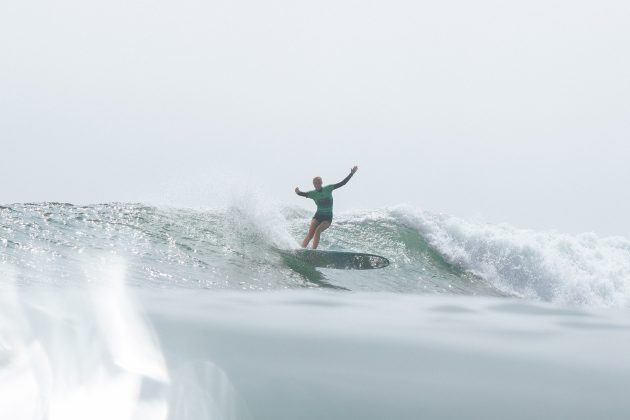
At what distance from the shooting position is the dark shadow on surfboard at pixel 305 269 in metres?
11.6

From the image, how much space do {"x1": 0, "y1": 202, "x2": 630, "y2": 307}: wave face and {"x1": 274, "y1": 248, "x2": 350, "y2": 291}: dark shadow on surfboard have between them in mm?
60

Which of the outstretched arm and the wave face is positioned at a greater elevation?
the outstretched arm

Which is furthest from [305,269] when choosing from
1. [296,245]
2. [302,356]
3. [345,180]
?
[302,356]

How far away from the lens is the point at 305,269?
12.6m

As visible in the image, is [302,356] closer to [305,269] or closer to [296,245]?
[305,269]

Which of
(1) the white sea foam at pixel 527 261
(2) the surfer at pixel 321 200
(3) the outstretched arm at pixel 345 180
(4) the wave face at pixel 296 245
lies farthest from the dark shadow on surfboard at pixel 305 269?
(1) the white sea foam at pixel 527 261

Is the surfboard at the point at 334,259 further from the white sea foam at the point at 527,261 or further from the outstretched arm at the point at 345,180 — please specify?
the white sea foam at the point at 527,261

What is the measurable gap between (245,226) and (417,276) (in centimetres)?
444

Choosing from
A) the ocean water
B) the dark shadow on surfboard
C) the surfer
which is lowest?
the dark shadow on surfboard

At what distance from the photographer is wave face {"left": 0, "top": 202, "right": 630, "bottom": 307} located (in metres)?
11.1

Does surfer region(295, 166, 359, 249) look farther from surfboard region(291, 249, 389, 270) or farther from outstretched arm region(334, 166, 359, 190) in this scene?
surfboard region(291, 249, 389, 270)

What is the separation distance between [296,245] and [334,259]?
1.74m

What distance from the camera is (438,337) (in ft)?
9.34

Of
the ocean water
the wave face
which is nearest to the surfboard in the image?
the wave face
